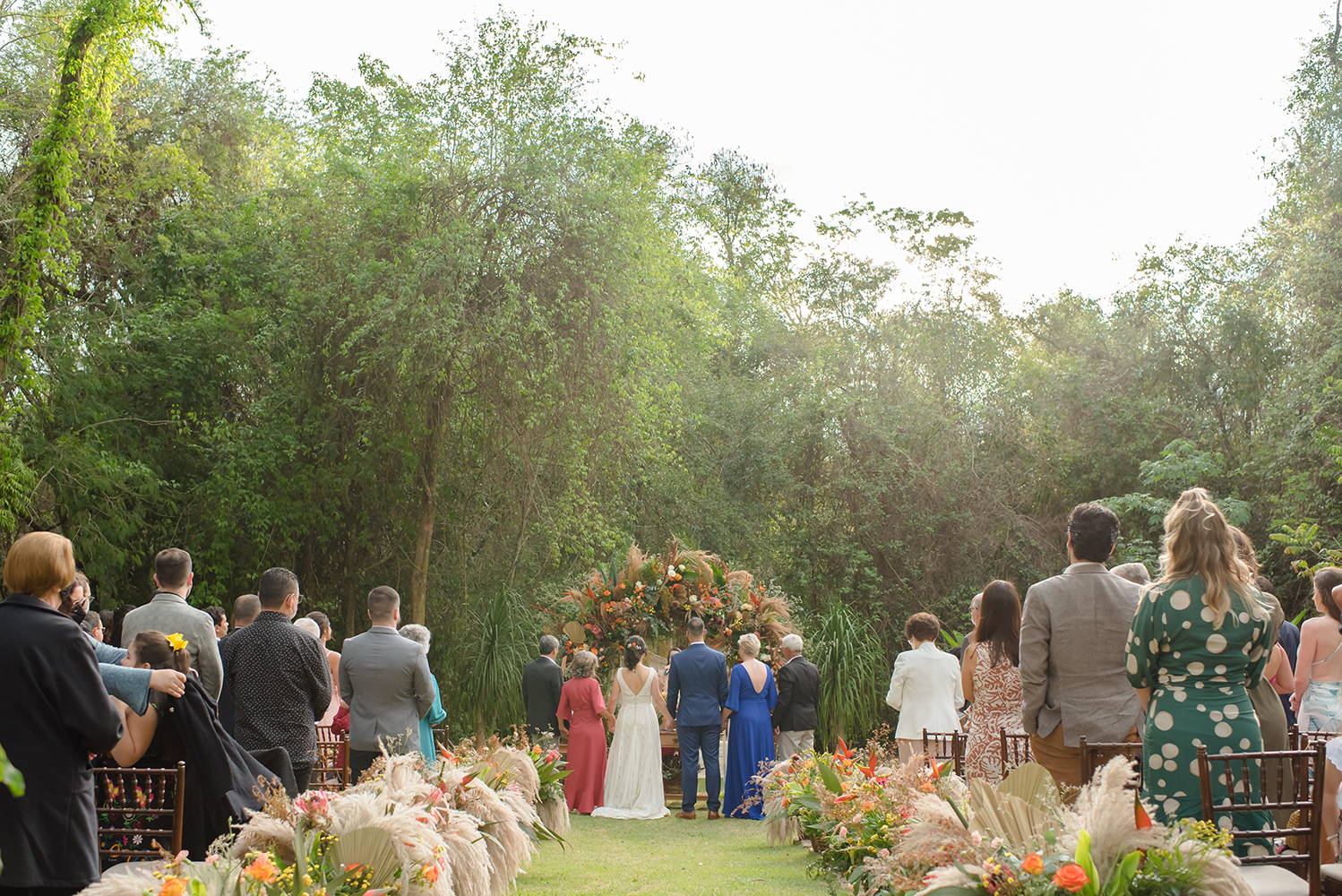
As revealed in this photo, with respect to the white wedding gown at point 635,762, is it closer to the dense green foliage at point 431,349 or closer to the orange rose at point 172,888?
the dense green foliage at point 431,349

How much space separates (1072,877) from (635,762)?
810cm

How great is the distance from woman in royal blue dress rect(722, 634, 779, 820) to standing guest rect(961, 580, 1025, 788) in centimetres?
445

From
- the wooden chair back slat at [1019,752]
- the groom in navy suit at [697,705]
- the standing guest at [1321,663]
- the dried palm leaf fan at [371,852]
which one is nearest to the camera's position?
the dried palm leaf fan at [371,852]

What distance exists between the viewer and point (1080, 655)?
4395 mm

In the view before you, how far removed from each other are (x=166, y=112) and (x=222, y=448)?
5.08m

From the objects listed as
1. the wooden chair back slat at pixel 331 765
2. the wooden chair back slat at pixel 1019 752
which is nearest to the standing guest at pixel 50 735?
the wooden chair back slat at pixel 331 765

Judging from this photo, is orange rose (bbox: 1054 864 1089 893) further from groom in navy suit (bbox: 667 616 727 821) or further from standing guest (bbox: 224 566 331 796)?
groom in navy suit (bbox: 667 616 727 821)

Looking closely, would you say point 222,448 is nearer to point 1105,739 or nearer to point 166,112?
point 166,112

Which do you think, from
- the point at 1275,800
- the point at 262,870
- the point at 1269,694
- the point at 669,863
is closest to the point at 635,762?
the point at 669,863

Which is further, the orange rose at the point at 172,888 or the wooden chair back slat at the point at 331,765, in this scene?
the wooden chair back slat at the point at 331,765

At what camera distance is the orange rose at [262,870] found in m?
2.84

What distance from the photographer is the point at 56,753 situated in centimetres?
319

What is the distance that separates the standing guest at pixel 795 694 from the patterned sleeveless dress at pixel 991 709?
4.44m

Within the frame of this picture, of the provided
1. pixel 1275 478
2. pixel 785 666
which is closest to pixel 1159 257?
pixel 1275 478
